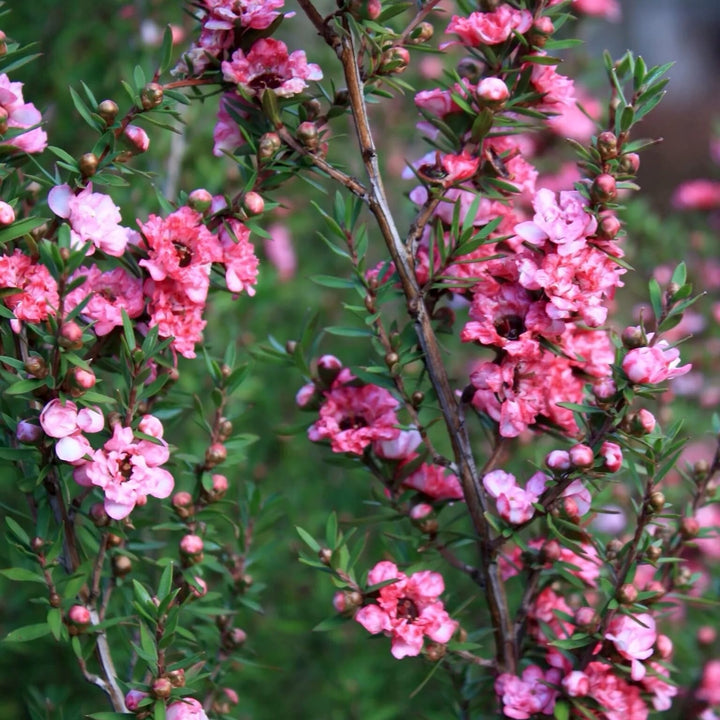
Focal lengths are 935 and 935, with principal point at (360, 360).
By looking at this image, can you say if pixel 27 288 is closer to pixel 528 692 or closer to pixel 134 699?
pixel 134 699

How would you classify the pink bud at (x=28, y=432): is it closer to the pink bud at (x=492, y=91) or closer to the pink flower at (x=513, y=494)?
the pink flower at (x=513, y=494)

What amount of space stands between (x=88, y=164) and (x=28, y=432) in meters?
0.28

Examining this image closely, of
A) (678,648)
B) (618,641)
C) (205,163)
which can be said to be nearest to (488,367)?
(618,641)

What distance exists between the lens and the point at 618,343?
97 cm

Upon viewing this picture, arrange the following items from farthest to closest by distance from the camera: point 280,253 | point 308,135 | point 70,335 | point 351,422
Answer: point 280,253, point 351,422, point 308,135, point 70,335

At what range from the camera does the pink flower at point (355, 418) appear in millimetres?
1053

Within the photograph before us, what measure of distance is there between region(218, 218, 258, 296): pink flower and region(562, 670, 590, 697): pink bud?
55cm

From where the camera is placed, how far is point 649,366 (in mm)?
904

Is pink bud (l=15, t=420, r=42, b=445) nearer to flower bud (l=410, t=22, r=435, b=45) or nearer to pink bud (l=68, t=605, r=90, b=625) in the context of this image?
pink bud (l=68, t=605, r=90, b=625)

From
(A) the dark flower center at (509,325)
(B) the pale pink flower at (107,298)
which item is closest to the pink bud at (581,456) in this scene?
(A) the dark flower center at (509,325)

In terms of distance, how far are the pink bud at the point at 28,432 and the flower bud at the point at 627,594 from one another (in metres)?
0.63

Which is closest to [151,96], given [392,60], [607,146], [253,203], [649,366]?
[253,203]

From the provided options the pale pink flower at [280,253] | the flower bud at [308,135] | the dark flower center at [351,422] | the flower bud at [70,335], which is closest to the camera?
the flower bud at [70,335]

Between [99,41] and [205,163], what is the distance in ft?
1.34
